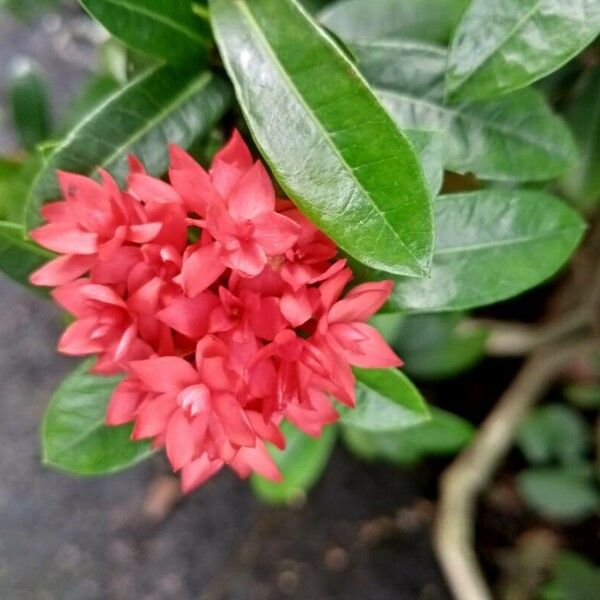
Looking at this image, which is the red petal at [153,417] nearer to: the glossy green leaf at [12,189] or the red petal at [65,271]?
the red petal at [65,271]

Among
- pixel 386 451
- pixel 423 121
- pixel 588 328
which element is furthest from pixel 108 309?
pixel 588 328

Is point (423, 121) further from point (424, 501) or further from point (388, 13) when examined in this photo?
point (424, 501)

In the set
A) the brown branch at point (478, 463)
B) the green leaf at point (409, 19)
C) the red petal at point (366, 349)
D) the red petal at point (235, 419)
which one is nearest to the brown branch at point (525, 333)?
the brown branch at point (478, 463)

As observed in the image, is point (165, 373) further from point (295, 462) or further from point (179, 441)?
point (295, 462)

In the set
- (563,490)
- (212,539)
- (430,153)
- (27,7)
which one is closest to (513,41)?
(430,153)

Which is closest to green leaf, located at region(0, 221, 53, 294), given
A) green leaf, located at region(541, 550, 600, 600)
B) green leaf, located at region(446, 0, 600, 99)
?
green leaf, located at region(446, 0, 600, 99)

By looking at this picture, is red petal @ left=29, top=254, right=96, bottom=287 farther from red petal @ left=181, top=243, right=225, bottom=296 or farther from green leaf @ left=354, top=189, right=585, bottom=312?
green leaf @ left=354, top=189, right=585, bottom=312

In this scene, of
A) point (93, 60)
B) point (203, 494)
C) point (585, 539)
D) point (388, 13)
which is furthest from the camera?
point (93, 60)
